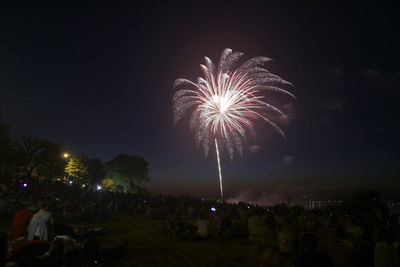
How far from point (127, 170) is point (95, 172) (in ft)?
61.6

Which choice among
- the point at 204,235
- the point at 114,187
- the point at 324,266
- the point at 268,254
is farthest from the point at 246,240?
the point at 114,187

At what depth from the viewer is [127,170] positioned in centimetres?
7025

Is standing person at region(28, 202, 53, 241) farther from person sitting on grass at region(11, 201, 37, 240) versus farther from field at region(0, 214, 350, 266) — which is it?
field at region(0, 214, 350, 266)

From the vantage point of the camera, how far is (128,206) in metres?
23.6

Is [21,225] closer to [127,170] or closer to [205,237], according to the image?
[205,237]

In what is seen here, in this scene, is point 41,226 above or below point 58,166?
below

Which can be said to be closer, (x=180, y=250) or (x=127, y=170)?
(x=180, y=250)

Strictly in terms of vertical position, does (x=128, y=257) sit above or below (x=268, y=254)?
below

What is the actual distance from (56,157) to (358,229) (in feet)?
180

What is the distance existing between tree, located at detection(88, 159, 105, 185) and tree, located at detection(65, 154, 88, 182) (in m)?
11.9

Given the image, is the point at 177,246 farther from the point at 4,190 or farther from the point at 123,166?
the point at 123,166

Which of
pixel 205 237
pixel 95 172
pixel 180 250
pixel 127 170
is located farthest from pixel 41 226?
pixel 95 172

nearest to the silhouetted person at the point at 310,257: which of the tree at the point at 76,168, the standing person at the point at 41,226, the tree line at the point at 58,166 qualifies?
the standing person at the point at 41,226

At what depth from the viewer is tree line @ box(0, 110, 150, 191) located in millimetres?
40969
